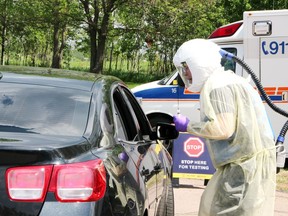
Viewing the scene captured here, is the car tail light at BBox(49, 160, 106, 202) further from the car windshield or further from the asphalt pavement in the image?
the asphalt pavement

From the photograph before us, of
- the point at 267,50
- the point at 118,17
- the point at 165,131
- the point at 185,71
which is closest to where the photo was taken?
the point at 185,71

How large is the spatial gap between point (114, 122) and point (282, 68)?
6639 millimetres

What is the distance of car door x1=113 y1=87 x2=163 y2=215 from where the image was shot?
3449 mm

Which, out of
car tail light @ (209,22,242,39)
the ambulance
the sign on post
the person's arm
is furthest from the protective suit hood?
car tail light @ (209,22,242,39)

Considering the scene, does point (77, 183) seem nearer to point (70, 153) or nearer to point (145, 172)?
point (70, 153)

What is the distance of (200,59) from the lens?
335 centimetres

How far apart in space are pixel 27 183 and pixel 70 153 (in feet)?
0.81

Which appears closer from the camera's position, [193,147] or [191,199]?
[191,199]

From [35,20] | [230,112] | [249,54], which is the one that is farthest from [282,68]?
[35,20]

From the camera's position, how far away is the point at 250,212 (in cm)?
324

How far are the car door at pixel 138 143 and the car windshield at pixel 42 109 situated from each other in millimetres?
375

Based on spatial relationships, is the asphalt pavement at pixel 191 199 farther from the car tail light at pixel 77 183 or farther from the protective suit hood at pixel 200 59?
the car tail light at pixel 77 183

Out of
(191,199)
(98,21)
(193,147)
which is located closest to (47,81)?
(191,199)

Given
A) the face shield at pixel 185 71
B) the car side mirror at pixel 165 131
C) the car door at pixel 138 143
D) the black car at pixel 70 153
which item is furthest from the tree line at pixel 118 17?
the black car at pixel 70 153
